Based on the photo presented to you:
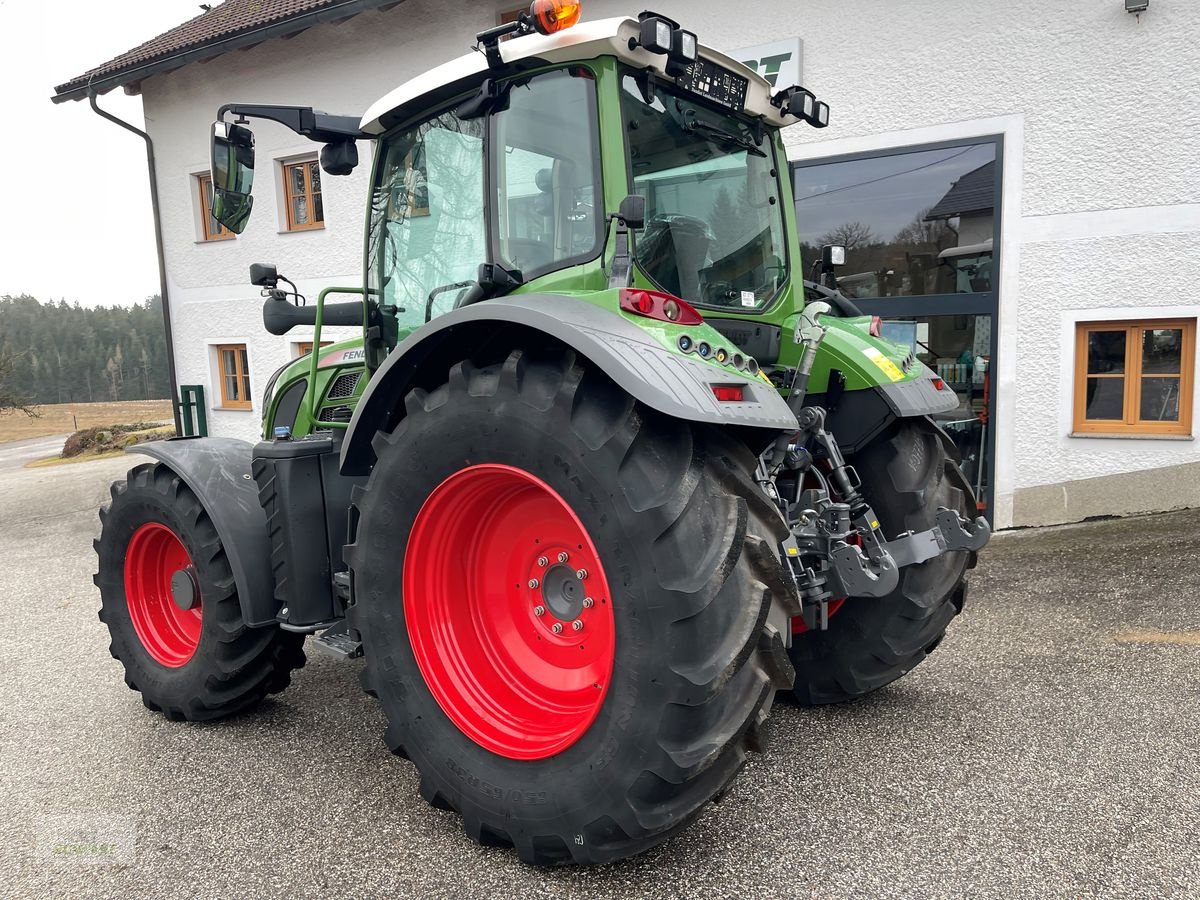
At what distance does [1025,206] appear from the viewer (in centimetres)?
650

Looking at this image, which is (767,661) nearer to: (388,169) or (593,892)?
(593,892)

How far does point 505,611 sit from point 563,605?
11.1 inches

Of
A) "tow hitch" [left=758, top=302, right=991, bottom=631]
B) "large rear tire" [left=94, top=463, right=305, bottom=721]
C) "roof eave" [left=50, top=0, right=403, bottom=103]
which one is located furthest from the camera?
"roof eave" [left=50, top=0, right=403, bottom=103]

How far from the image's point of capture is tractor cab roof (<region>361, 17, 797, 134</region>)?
2385mm

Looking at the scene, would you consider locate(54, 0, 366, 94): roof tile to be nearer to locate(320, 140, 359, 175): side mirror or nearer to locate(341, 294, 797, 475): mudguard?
locate(320, 140, 359, 175): side mirror

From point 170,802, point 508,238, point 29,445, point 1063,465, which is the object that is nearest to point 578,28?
point 508,238

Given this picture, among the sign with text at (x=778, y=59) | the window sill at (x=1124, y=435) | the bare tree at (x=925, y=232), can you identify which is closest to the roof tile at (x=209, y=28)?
the sign with text at (x=778, y=59)

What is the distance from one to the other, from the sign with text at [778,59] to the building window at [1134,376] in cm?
309

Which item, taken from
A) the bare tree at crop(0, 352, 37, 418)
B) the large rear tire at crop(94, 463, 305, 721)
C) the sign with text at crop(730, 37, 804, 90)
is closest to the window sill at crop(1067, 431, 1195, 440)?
the sign with text at crop(730, 37, 804, 90)

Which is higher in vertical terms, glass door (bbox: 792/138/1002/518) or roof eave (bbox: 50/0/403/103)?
roof eave (bbox: 50/0/403/103)

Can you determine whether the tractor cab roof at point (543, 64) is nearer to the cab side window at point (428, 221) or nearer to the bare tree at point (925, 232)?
the cab side window at point (428, 221)

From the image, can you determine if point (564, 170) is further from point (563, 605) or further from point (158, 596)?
point (158, 596)

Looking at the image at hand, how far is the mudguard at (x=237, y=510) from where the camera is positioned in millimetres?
3125

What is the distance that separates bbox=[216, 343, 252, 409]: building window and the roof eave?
346 centimetres
